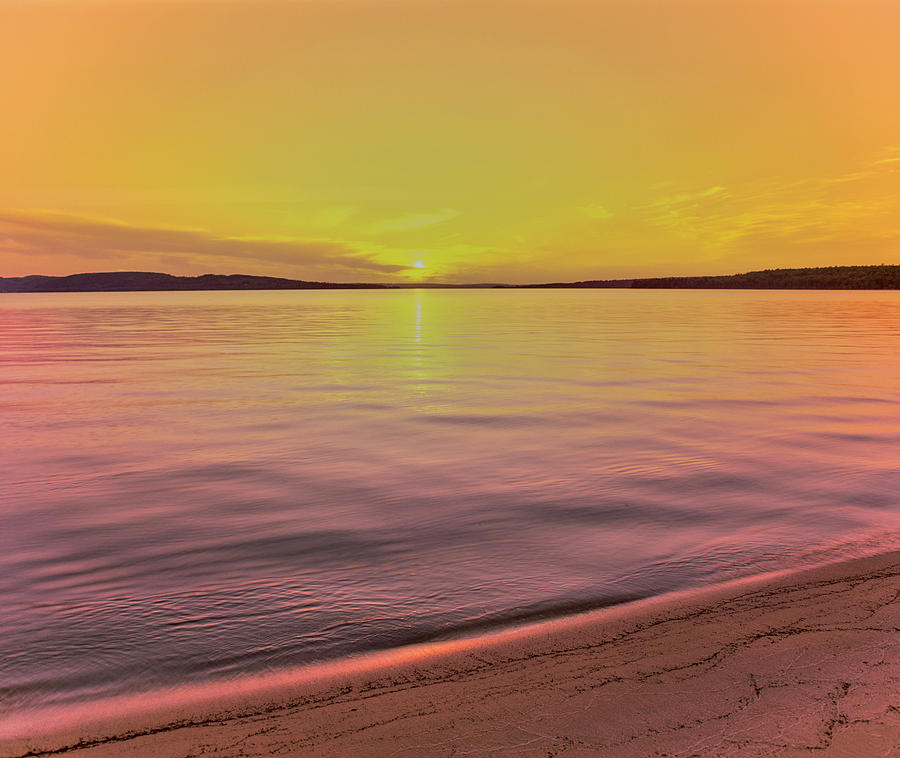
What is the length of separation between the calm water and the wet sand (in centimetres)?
43

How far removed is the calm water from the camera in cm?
533

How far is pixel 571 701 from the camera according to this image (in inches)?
156

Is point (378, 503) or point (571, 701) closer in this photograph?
point (571, 701)

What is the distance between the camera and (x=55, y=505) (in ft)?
28.9

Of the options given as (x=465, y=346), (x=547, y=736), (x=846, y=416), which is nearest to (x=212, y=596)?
(x=547, y=736)

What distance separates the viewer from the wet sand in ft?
11.8

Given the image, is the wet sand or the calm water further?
the calm water

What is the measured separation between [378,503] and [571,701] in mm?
5062

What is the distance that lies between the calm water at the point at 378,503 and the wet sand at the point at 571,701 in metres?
0.43

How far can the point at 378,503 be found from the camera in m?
8.75

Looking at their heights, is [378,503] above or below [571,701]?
below

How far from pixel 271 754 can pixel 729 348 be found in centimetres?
2926

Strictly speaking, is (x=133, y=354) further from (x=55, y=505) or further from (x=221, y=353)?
(x=55, y=505)

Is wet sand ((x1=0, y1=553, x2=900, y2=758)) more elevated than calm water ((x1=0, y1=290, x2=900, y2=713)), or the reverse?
wet sand ((x1=0, y1=553, x2=900, y2=758))
